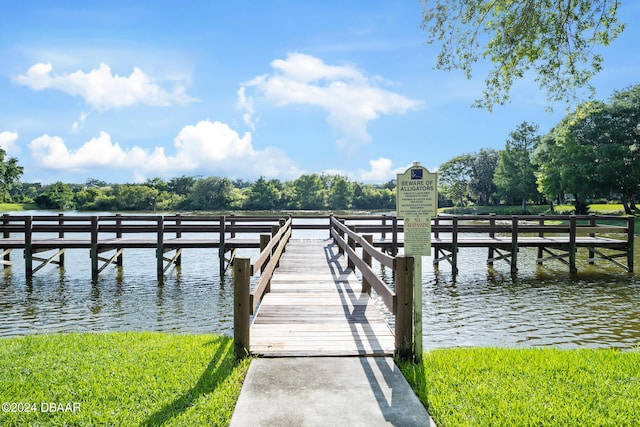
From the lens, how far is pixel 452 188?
360ft

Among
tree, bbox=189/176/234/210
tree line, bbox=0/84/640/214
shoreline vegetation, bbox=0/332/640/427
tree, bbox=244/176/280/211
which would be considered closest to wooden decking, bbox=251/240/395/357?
shoreline vegetation, bbox=0/332/640/427

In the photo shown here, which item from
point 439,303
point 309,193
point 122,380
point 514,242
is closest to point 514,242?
point 514,242

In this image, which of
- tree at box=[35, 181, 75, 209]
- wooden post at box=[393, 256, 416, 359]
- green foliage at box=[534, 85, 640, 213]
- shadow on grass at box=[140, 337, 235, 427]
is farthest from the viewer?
tree at box=[35, 181, 75, 209]

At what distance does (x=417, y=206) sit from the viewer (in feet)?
20.2

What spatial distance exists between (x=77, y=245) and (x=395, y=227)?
39.9 ft

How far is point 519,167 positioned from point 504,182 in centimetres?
336

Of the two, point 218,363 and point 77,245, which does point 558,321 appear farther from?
point 77,245

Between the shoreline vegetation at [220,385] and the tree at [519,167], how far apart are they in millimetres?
70440

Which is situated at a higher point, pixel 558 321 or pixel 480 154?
pixel 480 154

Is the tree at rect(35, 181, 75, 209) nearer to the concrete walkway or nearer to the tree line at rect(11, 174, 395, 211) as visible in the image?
the tree line at rect(11, 174, 395, 211)

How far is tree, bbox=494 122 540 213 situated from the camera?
235 feet

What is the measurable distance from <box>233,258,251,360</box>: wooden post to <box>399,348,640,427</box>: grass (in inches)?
75.0

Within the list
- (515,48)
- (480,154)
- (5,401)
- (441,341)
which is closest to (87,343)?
(5,401)

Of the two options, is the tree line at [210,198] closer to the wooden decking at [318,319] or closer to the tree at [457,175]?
the tree at [457,175]
